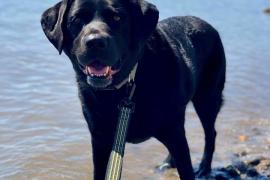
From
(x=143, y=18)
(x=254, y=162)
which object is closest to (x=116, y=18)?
(x=143, y=18)

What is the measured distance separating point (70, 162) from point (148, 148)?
2.96 ft

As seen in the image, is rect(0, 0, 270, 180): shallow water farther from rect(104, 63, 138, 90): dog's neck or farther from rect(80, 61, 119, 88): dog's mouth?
rect(80, 61, 119, 88): dog's mouth

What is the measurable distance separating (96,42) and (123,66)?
39 cm

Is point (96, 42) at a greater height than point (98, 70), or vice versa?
point (96, 42)

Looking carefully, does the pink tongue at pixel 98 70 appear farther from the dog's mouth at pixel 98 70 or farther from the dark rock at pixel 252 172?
the dark rock at pixel 252 172

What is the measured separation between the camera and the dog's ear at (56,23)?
385 cm

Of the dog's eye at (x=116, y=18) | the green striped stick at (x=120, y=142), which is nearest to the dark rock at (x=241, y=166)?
the green striped stick at (x=120, y=142)

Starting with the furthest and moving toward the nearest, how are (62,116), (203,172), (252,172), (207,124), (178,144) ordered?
(62,116) < (207,124) < (203,172) < (252,172) < (178,144)

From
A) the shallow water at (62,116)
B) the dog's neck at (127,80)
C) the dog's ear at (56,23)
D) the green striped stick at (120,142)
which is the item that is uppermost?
the dog's ear at (56,23)

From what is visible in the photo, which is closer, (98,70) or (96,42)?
(96,42)

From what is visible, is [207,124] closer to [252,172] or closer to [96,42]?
[252,172]

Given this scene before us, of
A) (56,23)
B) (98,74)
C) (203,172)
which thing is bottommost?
(203,172)

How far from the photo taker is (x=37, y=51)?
910 centimetres

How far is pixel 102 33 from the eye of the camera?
3.54 meters
